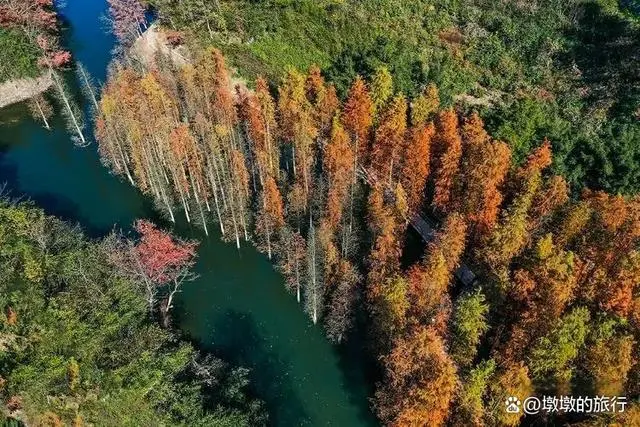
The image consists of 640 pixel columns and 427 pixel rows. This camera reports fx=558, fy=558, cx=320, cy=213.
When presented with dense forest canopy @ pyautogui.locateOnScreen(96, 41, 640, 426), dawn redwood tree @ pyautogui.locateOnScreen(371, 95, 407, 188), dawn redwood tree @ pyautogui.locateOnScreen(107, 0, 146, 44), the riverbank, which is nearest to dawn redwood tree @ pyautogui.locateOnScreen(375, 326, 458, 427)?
dense forest canopy @ pyautogui.locateOnScreen(96, 41, 640, 426)

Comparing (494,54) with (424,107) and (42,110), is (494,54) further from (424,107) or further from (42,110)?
(42,110)

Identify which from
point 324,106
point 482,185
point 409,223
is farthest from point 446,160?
point 324,106

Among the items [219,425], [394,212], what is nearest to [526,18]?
[394,212]

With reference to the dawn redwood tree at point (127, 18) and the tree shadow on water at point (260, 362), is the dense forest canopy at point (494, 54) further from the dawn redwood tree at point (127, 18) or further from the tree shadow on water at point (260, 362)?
the tree shadow on water at point (260, 362)

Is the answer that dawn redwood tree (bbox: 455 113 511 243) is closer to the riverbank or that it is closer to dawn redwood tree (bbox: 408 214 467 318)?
dawn redwood tree (bbox: 408 214 467 318)

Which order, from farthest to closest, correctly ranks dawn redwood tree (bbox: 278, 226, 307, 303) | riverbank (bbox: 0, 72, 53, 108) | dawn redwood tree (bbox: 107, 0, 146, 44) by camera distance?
1. riverbank (bbox: 0, 72, 53, 108)
2. dawn redwood tree (bbox: 107, 0, 146, 44)
3. dawn redwood tree (bbox: 278, 226, 307, 303)

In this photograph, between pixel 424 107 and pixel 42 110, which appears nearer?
pixel 424 107

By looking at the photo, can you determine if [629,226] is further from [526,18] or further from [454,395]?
[526,18]
